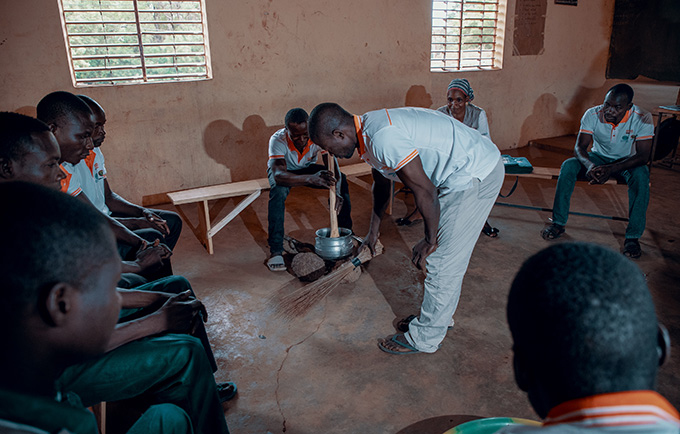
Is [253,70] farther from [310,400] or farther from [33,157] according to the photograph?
[310,400]

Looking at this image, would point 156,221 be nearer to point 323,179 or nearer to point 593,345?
point 323,179

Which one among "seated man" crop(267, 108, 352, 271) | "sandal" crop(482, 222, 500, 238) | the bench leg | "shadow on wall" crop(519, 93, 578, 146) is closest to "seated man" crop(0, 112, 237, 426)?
"seated man" crop(267, 108, 352, 271)

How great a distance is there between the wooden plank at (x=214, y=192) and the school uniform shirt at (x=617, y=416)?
3.84 metres

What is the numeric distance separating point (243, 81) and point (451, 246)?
4.19 meters

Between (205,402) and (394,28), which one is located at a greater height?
(394,28)

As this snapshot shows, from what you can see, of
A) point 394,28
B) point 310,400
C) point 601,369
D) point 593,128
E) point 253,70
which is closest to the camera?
point 601,369

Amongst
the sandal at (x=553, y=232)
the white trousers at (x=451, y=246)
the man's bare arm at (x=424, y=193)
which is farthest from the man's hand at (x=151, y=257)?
the sandal at (x=553, y=232)

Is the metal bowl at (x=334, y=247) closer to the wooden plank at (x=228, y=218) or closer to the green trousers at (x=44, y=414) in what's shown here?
the wooden plank at (x=228, y=218)

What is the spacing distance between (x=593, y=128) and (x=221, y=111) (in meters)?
4.34

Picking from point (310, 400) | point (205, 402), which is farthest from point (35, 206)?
point (310, 400)

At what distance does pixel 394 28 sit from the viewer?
6734mm

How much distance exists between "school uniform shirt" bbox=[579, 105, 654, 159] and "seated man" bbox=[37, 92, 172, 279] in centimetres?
430

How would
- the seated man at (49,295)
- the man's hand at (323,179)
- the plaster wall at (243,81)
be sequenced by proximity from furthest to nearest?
the plaster wall at (243,81) → the man's hand at (323,179) → the seated man at (49,295)

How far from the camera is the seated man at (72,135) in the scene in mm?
2855
